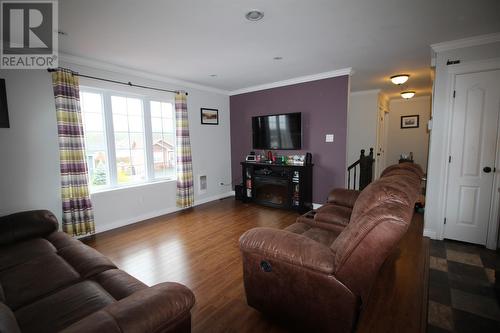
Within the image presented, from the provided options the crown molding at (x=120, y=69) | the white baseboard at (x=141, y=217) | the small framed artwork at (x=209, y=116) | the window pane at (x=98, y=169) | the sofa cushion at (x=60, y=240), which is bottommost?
the white baseboard at (x=141, y=217)

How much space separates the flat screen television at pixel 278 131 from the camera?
4.54 metres

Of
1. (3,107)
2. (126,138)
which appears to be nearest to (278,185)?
(126,138)

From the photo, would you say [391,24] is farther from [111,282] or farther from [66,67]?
[66,67]

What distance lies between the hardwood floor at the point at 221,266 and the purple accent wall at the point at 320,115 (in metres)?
1.12

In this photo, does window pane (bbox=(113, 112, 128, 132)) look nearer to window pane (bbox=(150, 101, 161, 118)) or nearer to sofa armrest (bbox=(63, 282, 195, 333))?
window pane (bbox=(150, 101, 161, 118))

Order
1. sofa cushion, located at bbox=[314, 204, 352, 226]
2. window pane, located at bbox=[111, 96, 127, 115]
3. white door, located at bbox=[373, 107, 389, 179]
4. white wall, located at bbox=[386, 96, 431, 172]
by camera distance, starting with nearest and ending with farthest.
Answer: sofa cushion, located at bbox=[314, 204, 352, 226]
window pane, located at bbox=[111, 96, 127, 115]
white door, located at bbox=[373, 107, 389, 179]
white wall, located at bbox=[386, 96, 431, 172]

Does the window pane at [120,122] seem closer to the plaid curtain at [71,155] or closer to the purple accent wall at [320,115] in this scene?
the plaid curtain at [71,155]

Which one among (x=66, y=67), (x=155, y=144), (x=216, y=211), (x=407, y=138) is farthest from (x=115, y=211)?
(x=407, y=138)

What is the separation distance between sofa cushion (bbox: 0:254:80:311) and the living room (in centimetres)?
2

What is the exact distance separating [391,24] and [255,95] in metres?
3.05

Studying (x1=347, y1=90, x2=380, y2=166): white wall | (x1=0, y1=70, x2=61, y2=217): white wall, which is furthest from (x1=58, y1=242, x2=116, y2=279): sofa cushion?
(x1=347, y1=90, x2=380, y2=166): white wall

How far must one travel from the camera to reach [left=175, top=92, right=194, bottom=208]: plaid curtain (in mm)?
4348

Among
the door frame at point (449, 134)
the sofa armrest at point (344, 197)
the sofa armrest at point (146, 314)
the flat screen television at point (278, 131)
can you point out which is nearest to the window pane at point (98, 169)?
the flat screen television at point (278, 131)

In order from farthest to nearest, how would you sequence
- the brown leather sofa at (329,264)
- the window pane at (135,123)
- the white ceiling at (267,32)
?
the window pane at (135,123) < the white ceiling at (267,32) < the brown leather sofa at (329,264)
